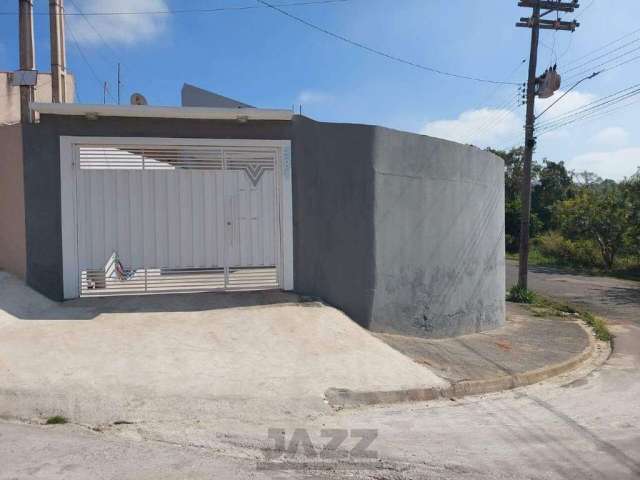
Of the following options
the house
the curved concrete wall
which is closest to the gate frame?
the house

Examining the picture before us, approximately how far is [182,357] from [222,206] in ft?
9.77

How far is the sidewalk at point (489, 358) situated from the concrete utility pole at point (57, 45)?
996 centimetres

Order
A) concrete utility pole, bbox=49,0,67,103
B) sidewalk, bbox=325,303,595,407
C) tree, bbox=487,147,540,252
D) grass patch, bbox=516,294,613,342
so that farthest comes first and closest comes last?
tree, bbox=487,147,540,252
concrete utility pole, bbox=49,0,67,103
grass patch, bbox=516,294,613,342
sidewalk, bbox=325,303,595,407

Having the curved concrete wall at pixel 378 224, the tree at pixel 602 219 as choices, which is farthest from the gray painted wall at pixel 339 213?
the tree at pixel 602 219

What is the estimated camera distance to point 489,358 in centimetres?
750

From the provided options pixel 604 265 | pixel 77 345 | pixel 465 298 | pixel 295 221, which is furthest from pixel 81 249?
pixel 604 265

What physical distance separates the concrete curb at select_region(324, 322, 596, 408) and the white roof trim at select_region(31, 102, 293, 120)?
435 centimetres

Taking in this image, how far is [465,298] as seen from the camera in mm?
9500

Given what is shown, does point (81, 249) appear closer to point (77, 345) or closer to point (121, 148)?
point (121, 148)

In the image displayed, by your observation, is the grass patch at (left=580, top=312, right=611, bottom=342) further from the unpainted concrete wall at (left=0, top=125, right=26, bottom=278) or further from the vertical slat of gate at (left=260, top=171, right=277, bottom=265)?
the unpainted concrete wall at (left=0, top=125, right=26, bottom=278)

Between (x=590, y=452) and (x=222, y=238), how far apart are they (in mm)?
5737

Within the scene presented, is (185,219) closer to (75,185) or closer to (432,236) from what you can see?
(75,185)

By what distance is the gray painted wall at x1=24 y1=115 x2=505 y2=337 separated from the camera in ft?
24.4

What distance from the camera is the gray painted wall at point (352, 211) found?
7445mm
